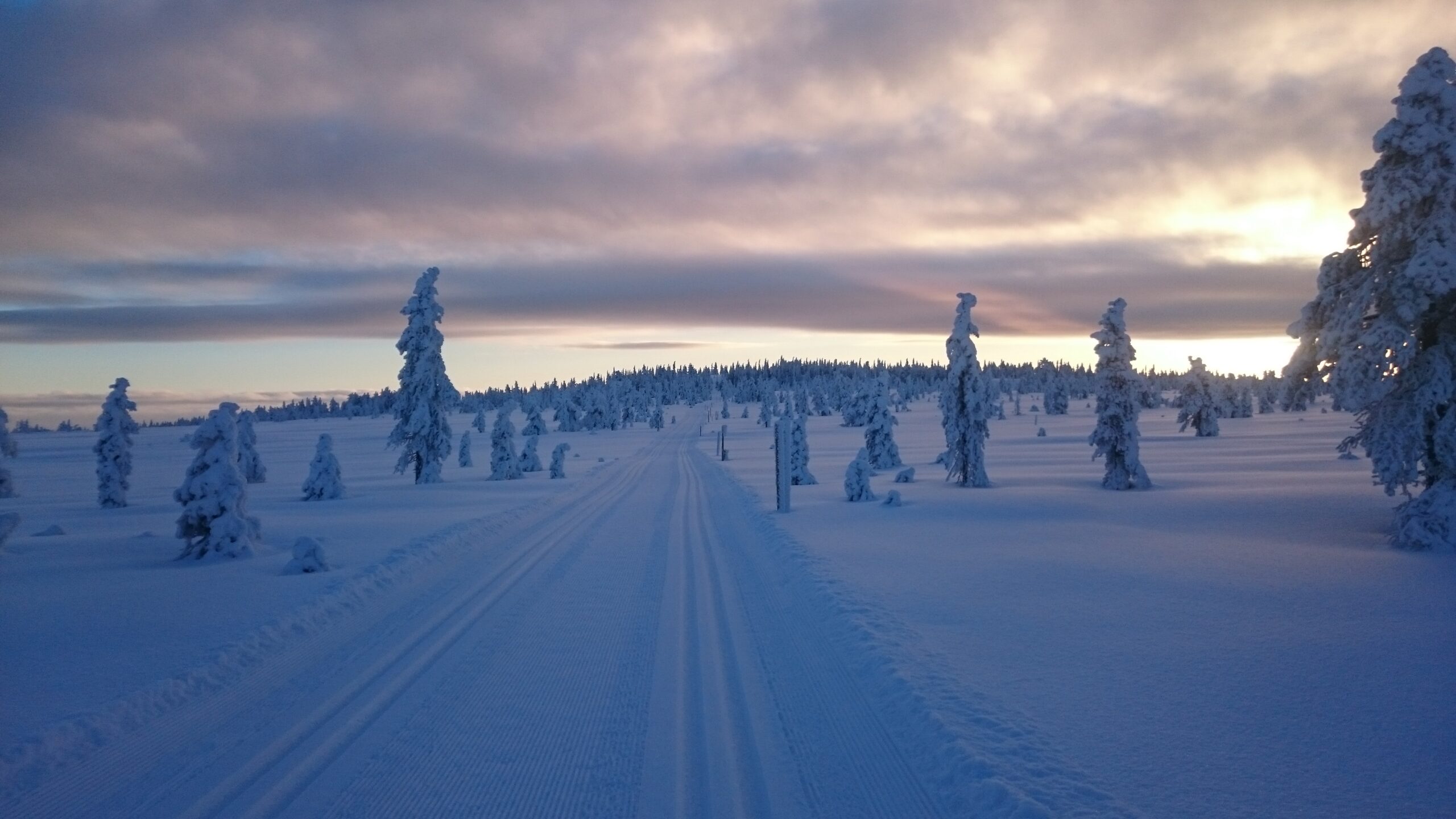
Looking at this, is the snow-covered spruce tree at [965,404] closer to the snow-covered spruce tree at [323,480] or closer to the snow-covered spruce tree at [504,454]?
the snow-covered spruce tree at [504,454]

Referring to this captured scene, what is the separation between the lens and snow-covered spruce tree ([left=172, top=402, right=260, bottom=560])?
16.1 meters

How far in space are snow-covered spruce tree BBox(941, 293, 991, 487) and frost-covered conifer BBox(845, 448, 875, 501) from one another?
5.97 m

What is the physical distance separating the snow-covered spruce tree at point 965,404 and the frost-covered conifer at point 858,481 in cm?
597

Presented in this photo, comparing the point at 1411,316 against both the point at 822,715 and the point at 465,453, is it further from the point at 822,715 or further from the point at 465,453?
the point at 465,453

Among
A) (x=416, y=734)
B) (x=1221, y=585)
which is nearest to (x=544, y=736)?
(x=416, y=734)

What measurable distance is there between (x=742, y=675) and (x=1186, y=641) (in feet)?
17.8

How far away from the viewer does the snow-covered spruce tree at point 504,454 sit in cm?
4334

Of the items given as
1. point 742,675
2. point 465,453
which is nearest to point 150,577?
point 742,675

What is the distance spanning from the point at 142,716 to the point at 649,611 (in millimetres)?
5594

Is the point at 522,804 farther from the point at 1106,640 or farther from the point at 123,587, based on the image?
the point at 123,587

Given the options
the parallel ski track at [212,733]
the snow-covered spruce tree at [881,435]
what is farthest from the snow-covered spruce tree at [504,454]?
the parallel ski track at [212,733]

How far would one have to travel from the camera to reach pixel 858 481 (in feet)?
90.0

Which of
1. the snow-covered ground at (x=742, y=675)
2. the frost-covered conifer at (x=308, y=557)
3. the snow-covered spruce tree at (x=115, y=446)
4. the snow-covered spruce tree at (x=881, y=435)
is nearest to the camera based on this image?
the snow-covered ground at (x=742, y=675)

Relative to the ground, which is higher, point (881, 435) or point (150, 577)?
point (881, 435)
